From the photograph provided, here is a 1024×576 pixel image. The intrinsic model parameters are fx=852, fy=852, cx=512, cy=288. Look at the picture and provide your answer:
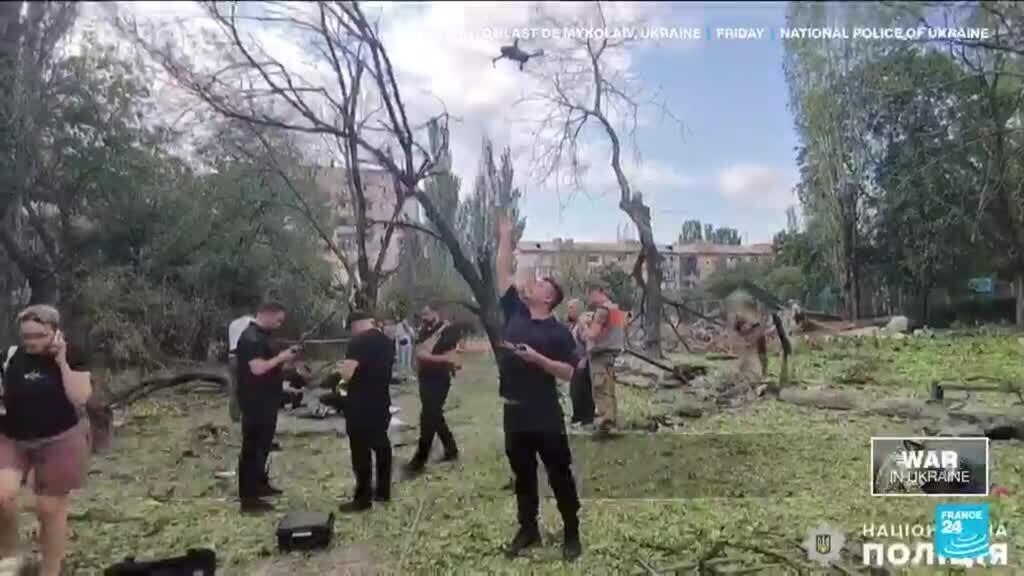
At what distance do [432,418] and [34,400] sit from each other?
4.63 feet

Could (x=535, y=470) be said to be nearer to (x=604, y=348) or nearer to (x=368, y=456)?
(x=604, y=348)


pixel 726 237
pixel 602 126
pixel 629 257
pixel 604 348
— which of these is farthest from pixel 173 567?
pixel 726 237

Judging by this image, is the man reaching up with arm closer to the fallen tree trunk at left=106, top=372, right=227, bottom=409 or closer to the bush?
the bush

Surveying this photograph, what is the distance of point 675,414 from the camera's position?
11.5 feet

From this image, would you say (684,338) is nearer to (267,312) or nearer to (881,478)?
(881,478)

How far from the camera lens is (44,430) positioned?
2955mm

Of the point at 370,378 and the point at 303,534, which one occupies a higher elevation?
the point at 370,378

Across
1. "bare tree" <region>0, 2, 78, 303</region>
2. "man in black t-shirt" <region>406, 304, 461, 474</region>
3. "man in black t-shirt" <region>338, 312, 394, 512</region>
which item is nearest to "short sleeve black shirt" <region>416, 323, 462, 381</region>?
"man in black t-shirt" <region>406, 304, 461, 474</region>

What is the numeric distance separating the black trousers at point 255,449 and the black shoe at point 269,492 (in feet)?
0.04

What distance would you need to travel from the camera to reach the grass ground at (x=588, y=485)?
317cm

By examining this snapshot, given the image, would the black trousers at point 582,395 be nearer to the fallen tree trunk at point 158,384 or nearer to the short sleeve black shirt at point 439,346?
the short sleeve black shirt at point 439,346

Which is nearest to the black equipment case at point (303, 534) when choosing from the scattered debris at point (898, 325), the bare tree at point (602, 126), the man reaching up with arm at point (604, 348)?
the man reaching up with arm at point (604, 348)

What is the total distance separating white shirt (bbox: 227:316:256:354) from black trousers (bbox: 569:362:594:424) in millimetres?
1243

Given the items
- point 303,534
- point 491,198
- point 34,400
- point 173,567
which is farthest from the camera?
point 491,198
